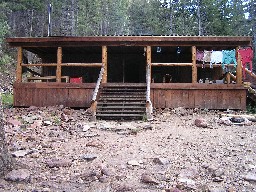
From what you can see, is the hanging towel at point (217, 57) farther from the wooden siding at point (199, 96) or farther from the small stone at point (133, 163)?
the small stone at point (133, 163)

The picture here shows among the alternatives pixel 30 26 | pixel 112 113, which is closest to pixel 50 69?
pixel 112 113

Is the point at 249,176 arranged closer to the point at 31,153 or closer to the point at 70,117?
the point at 31,153

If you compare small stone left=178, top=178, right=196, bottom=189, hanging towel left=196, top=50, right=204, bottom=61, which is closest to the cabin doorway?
hanging towel left=196, top=50, right=204, bottom=61

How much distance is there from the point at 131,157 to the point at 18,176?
2166 mm

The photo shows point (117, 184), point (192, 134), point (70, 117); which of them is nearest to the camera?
point (117, 184)

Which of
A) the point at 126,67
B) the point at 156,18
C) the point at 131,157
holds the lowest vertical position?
the point at 131,157

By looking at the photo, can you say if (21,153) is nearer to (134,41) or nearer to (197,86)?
(134,41)

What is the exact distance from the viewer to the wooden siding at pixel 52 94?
1297 centimetres

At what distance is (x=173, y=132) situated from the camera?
26.3 feet

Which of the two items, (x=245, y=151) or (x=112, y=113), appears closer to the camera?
(x=245, y=151)

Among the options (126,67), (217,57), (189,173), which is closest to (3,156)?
(189,173)

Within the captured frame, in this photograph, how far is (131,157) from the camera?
18.7 ft

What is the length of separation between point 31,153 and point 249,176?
4.20 m

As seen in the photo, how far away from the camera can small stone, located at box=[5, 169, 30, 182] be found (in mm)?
4430
